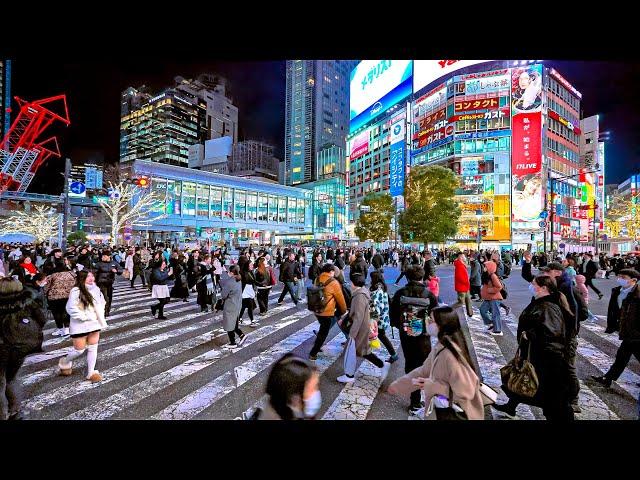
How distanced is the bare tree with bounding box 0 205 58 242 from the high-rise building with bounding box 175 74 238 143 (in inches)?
4002

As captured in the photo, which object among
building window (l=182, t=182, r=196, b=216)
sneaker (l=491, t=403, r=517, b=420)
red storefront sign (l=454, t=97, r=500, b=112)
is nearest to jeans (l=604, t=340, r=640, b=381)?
sneaker (l=491, t=403, r=517, b=420)

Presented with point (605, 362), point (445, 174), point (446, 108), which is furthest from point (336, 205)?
point (605, 362)

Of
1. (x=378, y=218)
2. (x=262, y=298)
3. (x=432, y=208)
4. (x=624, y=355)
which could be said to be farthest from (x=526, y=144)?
(x=624, y=355)

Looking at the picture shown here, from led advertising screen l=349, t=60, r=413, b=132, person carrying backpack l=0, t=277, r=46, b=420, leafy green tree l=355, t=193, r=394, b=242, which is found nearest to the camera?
person carrying backpack l=0, t=277, r=46, b=420

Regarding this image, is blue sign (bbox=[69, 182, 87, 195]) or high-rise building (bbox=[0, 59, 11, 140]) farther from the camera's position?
high-rise building (bbox=[0, 59, 11, 140])

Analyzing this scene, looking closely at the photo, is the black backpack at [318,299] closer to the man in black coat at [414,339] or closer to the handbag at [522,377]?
the man in black coat at [414,339]

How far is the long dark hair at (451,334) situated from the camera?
9.32 ft

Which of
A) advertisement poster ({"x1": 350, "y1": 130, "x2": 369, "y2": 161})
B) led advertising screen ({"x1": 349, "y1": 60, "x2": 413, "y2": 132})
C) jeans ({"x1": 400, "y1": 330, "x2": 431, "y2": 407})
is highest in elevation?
led advertising screen ({"x1": 349, "y1": 60, "x2": 413, "y2": 132})

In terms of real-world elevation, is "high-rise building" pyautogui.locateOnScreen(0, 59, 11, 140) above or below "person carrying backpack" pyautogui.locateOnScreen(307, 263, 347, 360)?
above

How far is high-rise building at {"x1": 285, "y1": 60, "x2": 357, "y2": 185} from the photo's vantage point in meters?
140

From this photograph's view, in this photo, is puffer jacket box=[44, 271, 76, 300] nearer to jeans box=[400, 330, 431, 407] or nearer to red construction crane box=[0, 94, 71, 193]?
jeans box=[400, 330, 431, 407]

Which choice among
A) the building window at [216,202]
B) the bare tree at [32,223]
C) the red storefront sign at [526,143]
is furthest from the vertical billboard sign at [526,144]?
the bare tree at [32,223]
